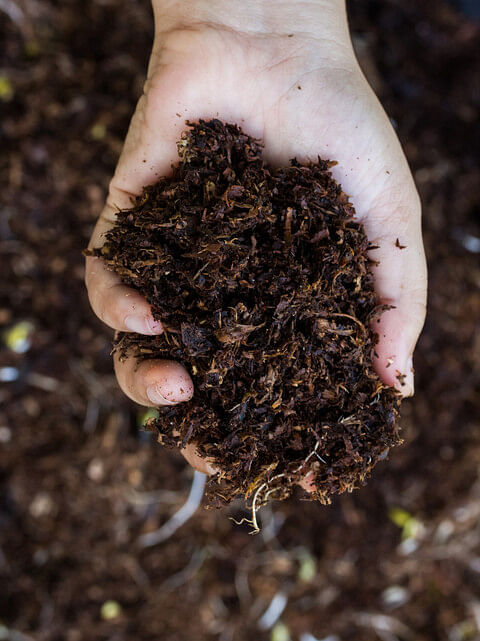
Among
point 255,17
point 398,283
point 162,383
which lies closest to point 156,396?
point 162,383

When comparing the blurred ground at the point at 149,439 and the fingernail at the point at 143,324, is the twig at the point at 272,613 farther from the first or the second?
the fingernail at the point at 143,324

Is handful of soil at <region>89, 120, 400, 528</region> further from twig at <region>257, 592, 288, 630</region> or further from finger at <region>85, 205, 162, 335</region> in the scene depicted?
twig at <region>257, 592, 288, 630</region>

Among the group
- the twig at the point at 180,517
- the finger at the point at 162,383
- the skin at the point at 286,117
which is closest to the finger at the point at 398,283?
the skin at the point at 286,117

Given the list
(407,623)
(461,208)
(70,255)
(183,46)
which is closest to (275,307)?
(183,46)

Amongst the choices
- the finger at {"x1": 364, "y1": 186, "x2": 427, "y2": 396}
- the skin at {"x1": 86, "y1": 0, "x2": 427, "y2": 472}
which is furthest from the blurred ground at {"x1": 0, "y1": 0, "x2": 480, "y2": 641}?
the finger at {"x1": 364, "y1": 186, "x2": 427, "y2": 396}

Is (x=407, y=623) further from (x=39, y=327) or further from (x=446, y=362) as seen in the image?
(x=39, y=327)
